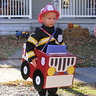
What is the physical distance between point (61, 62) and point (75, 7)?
973 cm

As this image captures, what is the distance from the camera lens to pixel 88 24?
12.1m

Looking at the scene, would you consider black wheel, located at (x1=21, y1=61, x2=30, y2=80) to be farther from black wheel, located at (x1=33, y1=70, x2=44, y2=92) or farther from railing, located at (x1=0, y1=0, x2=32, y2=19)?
railing, located at (x1=0, y1=0, x2=32, y2=19)

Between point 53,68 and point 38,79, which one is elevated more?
point 53,68

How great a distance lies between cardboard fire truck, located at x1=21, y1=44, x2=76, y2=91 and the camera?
11.0 feet

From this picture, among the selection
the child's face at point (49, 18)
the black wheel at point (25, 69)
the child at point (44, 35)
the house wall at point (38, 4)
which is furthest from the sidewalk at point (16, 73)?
the house wall at point (38, 4)

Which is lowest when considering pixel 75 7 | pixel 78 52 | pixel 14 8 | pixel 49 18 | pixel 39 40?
pixel 78 52

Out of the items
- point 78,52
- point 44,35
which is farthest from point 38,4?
point 44,35

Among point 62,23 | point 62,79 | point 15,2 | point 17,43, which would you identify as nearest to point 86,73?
point 62,79

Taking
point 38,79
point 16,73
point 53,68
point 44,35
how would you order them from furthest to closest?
point 16,73 → point 44,35 → point 38,79 → point 53,68

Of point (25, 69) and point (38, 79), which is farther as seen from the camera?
point (25, 69)

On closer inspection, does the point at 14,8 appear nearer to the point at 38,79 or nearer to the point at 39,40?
the point at 39,40

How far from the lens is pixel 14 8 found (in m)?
12.4

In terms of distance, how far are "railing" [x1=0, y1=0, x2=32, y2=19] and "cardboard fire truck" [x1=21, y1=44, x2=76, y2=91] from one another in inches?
345

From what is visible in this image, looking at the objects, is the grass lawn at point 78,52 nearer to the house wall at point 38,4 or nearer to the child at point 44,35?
the child at point 44,35
